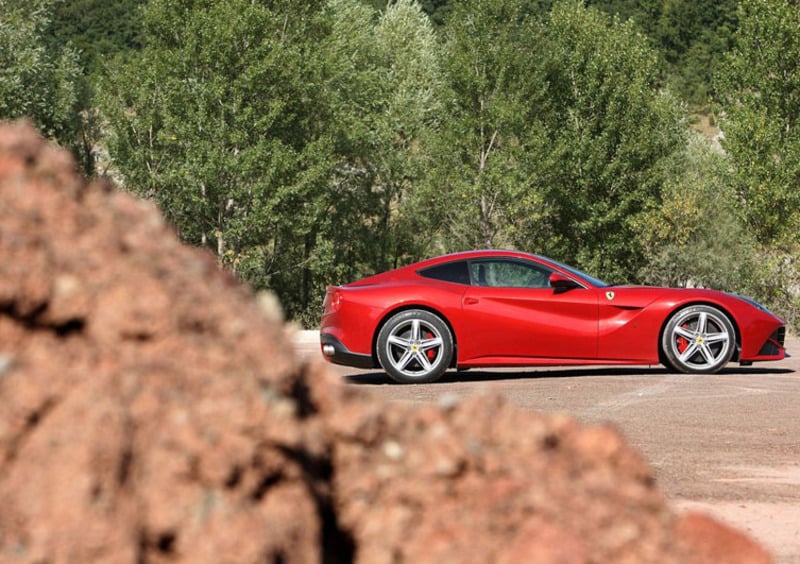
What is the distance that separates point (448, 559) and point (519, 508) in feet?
0.67

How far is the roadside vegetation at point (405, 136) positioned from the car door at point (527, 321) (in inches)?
1179

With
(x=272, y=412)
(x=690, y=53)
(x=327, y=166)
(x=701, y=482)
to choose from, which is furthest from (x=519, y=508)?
(x=690, y=53)

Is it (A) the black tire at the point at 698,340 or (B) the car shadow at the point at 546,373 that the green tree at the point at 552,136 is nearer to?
(B) the car shadow at the point at 546,373

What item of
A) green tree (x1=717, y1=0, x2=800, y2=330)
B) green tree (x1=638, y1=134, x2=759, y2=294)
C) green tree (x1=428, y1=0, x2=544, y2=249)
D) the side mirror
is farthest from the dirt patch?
green tree (x1=428, y1=0, x2=544, y2=249)

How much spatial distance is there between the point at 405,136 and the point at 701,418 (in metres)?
46.3

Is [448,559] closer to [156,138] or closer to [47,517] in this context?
[47,517]

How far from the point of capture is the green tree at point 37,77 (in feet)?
150

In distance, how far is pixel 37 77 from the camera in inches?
1869

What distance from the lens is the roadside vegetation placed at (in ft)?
151

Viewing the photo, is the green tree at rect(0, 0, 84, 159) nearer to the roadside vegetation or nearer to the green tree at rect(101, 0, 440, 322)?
the roadside vegetation

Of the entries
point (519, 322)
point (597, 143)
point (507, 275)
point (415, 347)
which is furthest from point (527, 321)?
point (597, 143)

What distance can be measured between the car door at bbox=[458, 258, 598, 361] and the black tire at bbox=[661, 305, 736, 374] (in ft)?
2.87

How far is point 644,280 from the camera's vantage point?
159ft

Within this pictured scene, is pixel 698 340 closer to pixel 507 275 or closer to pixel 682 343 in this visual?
pixel 682 343
